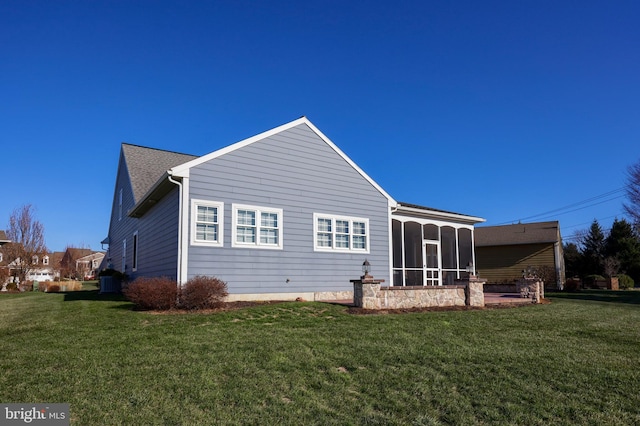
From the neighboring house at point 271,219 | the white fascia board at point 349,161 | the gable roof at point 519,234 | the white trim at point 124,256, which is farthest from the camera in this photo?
the gable roof at point 519,234

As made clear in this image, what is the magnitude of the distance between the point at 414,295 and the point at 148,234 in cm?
1008

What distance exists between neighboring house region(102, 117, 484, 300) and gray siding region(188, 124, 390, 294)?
0.10 ft

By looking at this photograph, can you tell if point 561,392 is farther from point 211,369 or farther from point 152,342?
point 152,342

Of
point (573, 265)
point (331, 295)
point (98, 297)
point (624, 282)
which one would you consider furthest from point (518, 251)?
point (98, 297)

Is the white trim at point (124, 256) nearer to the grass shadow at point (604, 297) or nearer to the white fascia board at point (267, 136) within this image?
the white fascia board at point (267, 136)

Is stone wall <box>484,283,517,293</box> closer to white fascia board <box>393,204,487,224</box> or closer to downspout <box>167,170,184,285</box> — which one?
white fascia board <box>393,204,487,224</box>

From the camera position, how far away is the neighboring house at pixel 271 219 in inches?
487

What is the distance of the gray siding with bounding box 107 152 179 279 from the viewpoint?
12.7 m

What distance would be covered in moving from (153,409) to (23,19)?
42.0 ft

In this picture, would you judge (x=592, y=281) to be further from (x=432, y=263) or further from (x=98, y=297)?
(x=98, y=297)

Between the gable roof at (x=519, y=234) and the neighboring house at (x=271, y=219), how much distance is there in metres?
14.6

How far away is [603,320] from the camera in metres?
11.0

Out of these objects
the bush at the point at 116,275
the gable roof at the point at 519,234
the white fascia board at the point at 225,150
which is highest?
the white fascia board at the point at 225,150

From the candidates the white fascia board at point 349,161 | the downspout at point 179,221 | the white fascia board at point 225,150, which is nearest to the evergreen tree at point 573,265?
the white fascia board at point 349,161
